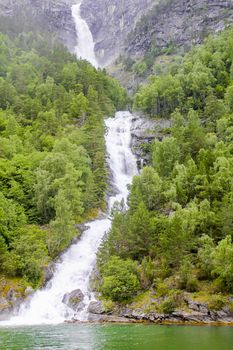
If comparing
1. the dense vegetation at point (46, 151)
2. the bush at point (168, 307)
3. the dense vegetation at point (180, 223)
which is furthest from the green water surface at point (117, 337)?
the dense vegetation at point (46, 151)

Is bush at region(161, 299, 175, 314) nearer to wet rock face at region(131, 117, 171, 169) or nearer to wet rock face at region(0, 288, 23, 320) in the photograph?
wet rock face at region(0, 288, 23, 320)

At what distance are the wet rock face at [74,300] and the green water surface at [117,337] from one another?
351 inches

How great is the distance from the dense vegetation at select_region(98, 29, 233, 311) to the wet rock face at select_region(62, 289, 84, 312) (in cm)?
292

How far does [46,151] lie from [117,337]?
59.8 m

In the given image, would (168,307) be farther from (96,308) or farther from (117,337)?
(117,337)

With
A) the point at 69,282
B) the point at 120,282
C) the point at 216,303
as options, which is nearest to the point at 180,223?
the point at 120,282

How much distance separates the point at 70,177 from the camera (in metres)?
80.2

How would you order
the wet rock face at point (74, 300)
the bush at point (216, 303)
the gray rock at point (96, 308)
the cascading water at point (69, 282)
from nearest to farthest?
the bush at point (216, 303) → the gray rock at point (96, 308) → the cascading water at point (69, 282) → the wet rock face at point (74, 300)

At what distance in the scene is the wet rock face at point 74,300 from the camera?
59.4m

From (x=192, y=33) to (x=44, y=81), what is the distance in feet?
275

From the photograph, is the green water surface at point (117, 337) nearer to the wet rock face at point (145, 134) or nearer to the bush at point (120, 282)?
the bush at point (120, 282)

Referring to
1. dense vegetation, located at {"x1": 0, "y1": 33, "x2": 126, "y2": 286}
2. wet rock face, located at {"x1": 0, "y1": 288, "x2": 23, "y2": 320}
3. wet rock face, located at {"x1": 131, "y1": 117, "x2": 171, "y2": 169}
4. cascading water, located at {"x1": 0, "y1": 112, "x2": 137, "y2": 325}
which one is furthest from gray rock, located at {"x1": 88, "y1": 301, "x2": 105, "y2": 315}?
wet rock face, located at {"x1": 131, "y1": 117, "x2": 171, "y2": 169}

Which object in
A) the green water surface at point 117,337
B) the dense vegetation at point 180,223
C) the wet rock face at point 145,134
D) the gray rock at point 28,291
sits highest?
the wet rock face at point 145,134

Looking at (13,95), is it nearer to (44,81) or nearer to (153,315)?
(44,81)
